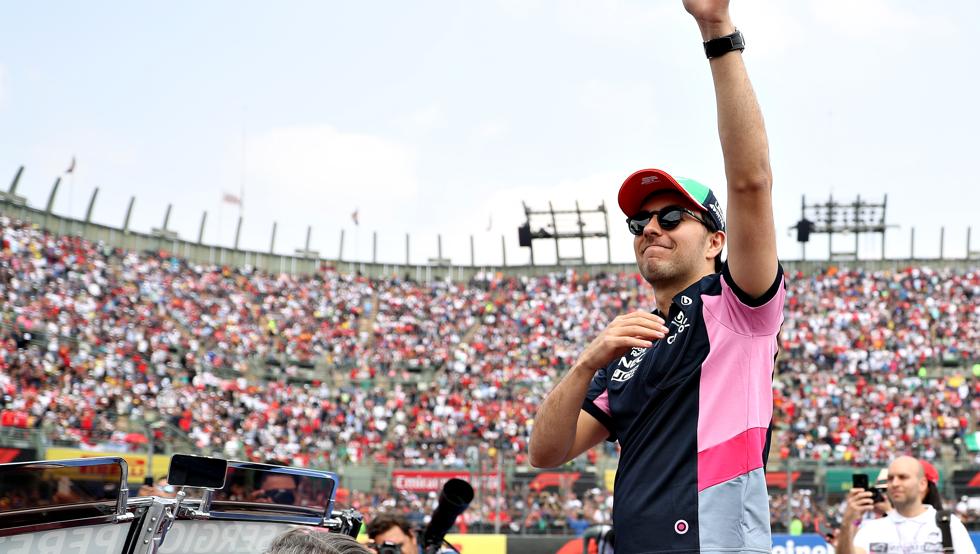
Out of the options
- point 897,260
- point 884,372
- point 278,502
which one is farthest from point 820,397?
point 278,502

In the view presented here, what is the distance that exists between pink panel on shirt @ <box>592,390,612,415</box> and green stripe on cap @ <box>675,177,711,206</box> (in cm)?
57

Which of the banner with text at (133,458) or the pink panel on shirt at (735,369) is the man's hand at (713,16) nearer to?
the pink panel on shirt at (735,369)

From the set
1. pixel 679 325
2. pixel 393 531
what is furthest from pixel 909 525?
pixel 679 325

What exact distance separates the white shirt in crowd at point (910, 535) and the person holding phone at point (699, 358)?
12.6 feet

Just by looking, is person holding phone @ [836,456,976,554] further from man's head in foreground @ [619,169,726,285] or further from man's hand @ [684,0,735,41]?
man's hand @ [684,0,735,41]

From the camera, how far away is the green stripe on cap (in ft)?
8.06

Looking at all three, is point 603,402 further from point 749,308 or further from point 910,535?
point 910,535

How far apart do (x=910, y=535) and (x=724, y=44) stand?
4.49 meters

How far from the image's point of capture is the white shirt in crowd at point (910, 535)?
5516 mm

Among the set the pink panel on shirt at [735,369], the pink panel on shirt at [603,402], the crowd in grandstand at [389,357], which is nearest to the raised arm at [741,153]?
the pink panel on shirt at [735,369]

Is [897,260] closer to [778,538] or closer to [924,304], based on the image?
[924,304]

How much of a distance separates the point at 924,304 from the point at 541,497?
19.9 meters

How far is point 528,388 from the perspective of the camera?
2888cm

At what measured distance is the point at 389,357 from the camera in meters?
32.3
